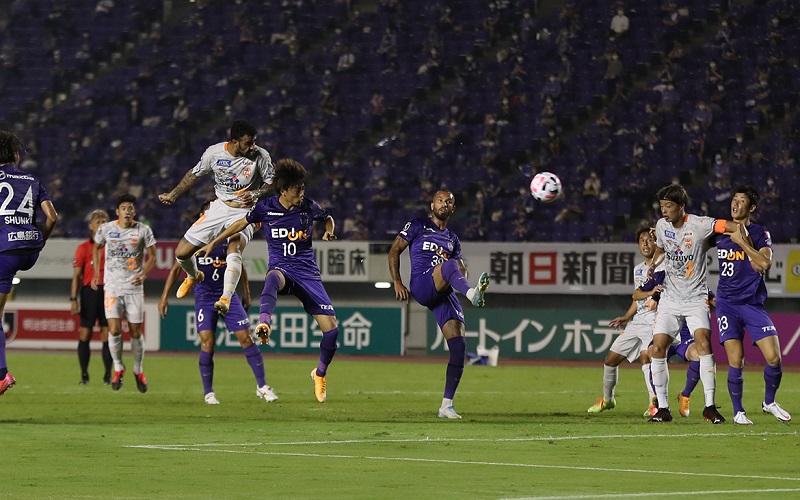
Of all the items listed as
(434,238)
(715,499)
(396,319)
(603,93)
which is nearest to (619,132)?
(603,93)

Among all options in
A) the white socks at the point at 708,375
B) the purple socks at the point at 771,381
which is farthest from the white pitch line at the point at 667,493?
the purple socks at the point at 771,381

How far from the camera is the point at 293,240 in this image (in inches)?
556

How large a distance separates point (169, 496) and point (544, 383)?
1302cm

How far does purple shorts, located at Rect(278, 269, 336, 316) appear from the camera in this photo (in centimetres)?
1411

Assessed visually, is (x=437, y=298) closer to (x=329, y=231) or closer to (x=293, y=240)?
(x=329, y=231)

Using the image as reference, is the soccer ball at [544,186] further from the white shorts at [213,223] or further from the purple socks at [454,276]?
the purple socks at [454,276]

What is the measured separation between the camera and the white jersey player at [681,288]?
12828 mm

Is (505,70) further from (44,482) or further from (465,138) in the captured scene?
(44,482)

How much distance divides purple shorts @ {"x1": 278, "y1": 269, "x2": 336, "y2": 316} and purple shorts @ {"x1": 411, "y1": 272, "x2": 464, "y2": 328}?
0.98 meters

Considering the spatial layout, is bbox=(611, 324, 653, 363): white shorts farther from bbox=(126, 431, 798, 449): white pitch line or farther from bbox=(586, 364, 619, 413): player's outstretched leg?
bbox=(126, 431, 798, 449): white pitch line

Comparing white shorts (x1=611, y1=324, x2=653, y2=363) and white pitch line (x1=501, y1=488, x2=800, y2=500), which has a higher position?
white shorts (x1=611, y1=324, x2=653, y2=363)

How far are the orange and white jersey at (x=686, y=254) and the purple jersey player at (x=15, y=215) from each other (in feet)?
19.0

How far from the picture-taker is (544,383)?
2028cm

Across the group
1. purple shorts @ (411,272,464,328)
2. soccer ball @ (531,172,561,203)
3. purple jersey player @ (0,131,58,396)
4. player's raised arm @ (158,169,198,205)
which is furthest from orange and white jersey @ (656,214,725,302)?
soccer ball @ (531,172,561,203)
